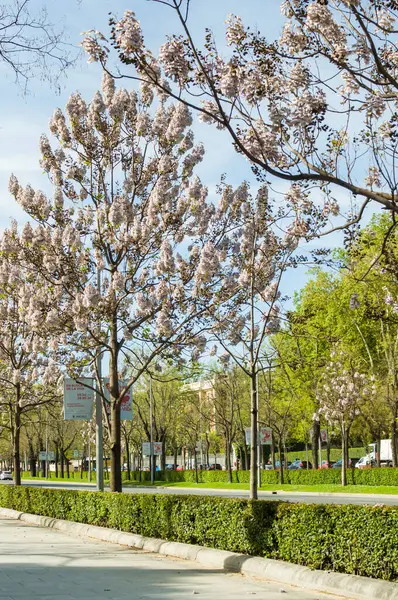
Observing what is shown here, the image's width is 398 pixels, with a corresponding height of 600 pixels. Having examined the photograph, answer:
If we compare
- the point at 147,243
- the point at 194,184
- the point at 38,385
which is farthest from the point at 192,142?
the point at 38,385

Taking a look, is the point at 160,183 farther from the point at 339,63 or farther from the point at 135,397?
the point at 135,397

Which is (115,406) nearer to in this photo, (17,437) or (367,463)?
(17,437)

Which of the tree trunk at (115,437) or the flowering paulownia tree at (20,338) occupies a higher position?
the flowering paulownia tree at (20,338)

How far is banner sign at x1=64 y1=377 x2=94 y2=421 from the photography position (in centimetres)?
2405

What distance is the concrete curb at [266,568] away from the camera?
30.3 feet

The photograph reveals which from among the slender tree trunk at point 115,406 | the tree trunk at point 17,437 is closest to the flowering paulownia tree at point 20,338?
the tree trunk at point 17,437

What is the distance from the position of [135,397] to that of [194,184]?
55.9 m

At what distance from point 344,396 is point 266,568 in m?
30.9

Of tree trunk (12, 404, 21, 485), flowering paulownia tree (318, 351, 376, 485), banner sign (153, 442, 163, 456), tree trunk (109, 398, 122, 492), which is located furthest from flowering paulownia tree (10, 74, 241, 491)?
banner sign (153, 442, 163, 456)

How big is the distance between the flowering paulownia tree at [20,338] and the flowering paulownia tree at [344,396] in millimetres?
16059

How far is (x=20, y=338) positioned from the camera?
30531 mm

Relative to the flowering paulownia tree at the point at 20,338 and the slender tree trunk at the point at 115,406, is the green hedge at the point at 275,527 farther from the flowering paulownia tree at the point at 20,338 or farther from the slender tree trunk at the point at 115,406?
the flowering paulownia tree at the point at 20,338

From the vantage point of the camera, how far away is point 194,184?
62.2 ft

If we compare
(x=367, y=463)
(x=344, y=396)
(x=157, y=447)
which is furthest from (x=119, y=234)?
(x=367, y=463)
